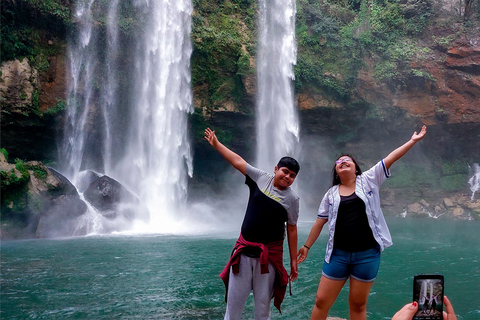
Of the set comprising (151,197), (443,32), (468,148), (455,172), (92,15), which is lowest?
(151,197)

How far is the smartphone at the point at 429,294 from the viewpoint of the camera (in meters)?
1.62

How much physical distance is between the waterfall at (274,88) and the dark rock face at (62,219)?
9.57m

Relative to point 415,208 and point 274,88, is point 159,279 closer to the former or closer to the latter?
point 274,88

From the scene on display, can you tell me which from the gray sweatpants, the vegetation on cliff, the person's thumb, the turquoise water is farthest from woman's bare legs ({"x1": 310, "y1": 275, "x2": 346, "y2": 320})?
the vegetation on cliff

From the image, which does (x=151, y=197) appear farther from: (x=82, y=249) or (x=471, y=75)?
(x=471, y=75)

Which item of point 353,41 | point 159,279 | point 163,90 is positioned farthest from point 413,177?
point 159,279

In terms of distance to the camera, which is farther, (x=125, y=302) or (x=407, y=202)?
(x=407, y=202)

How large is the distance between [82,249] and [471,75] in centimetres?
1994

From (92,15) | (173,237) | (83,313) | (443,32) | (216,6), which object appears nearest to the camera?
(83,313)

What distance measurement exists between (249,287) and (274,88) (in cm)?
1697

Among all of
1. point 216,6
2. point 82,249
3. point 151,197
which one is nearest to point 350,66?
point 216,6

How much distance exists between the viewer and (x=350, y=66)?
1997cm

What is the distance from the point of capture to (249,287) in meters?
2.62

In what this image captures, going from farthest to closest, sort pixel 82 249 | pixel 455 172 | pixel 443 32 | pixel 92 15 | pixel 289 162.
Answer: pixel 455 172 < pixel 443 32 < pixel 92 15 < pixel 82 249 < pixel 289 162
